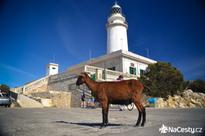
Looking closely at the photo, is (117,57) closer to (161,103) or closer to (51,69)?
(51,69)

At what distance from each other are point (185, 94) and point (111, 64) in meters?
11.1

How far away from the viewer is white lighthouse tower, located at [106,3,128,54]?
1459 inches

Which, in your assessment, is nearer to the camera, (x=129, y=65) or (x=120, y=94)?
(x=120, y=94)

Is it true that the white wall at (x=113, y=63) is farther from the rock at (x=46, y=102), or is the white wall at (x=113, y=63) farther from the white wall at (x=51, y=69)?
the rock at (x=46, y=102)

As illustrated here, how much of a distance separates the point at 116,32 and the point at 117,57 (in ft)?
26.5

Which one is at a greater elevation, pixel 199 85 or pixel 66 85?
pixel 66 85

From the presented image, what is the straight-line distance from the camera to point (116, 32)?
124 ft

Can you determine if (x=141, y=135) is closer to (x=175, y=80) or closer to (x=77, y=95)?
(x=77, y=95)

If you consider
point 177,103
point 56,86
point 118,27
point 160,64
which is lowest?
point 177,103

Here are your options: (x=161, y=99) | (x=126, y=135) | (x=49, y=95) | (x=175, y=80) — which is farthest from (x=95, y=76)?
(x=126, y=135)

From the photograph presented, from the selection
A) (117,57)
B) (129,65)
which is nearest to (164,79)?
(129,65)

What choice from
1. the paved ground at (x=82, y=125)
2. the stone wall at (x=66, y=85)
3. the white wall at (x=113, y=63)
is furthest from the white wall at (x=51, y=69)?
the paved ground at (x=82, y=125)

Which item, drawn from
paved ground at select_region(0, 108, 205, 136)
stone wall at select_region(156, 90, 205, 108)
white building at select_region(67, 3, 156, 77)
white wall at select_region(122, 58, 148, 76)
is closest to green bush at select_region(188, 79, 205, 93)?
paved ground at select_region(0, 108, 205, 136)

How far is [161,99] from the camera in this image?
2303 cm
